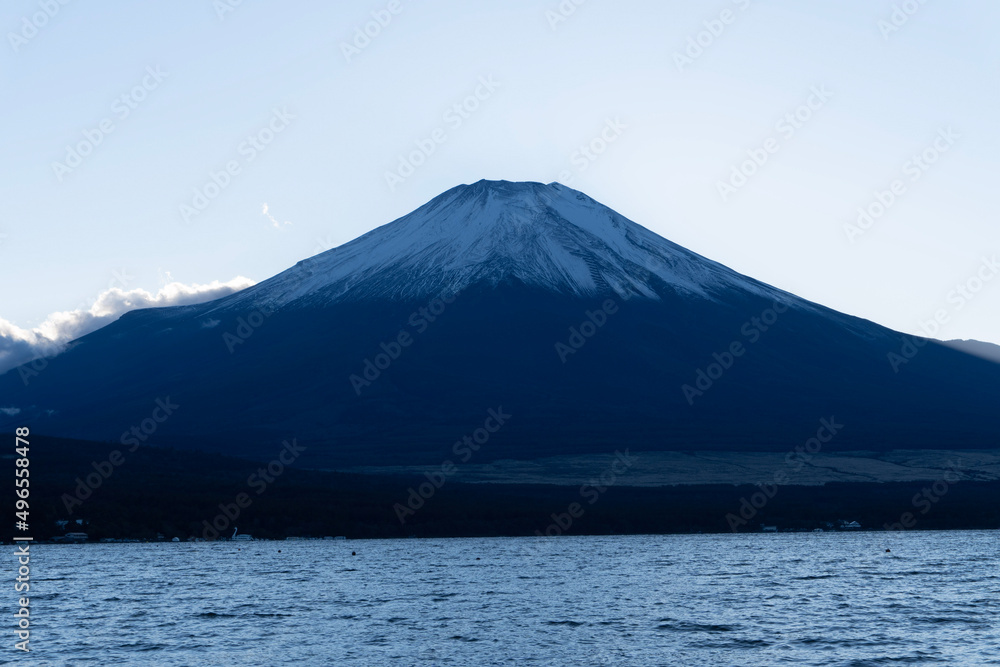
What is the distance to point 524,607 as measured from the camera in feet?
240

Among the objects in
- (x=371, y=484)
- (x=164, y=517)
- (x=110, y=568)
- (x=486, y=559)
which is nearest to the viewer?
(x=110, y=568)

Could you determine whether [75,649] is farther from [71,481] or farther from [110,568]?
[71,481]

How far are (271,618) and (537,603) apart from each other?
17.4 meters

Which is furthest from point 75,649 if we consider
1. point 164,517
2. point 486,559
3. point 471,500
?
point 471,500

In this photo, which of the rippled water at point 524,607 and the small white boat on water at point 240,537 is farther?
the small white boat on water at point 240,537

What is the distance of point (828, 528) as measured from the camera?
167250 mm

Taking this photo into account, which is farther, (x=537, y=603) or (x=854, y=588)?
(x=854, y=588)

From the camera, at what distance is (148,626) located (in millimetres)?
65250

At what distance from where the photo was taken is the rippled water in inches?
2136

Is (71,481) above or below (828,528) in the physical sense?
above

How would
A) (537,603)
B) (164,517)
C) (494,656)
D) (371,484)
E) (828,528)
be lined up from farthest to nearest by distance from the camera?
(371,484)
(828,528)
(164,517)
(537,603)
(494,656)

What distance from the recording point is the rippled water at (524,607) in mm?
54250

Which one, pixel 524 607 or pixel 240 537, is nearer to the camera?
pixel 524 607

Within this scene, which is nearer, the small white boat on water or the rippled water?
the rippled water
